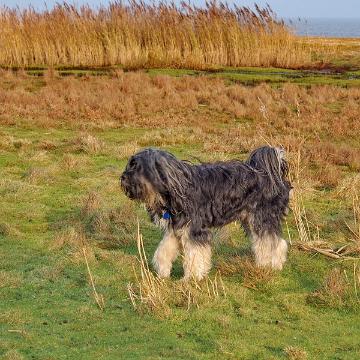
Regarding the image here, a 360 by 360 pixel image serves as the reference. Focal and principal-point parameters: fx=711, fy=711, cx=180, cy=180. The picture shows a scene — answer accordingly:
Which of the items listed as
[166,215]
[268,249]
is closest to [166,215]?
[166,215]

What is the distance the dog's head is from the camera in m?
5.86


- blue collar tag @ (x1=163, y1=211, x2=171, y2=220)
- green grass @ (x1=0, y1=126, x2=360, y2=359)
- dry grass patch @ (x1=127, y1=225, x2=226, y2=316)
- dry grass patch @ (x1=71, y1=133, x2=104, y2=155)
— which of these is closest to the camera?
green grass @ (x1=0, y1=126, x2=360, y2=359)

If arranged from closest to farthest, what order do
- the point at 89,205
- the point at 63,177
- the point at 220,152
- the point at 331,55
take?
the point at 89,205 < the point at 63,177 < the point at 220,152 < the point at 331,55

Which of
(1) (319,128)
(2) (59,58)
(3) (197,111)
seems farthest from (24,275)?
(2) (59,58)

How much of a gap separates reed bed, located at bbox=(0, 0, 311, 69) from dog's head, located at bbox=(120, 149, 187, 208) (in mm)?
15370

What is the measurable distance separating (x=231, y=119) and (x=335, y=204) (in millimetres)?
6111

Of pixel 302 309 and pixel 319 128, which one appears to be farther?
pixel 319 128

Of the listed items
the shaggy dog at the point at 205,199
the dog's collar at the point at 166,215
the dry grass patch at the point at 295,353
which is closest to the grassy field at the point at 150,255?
the dry grass patch at the point at 295,353

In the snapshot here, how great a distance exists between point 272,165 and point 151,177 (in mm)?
1227

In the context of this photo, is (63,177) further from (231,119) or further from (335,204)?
(231,119)

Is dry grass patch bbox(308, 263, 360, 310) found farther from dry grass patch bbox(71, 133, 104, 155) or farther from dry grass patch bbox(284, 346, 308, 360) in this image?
dry grass patch bbox(71, 133, 104, 155)

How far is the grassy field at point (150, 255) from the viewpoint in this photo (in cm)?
519

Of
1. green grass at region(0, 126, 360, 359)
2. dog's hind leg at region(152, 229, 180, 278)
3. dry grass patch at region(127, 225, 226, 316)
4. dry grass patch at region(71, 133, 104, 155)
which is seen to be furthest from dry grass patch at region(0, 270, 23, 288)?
dry grass patch at region(71, 133, 104, 155)

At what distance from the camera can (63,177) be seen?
33.2 feet
